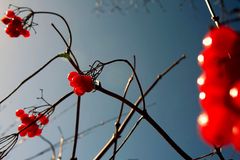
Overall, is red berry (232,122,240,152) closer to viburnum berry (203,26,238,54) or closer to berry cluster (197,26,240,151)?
berry cluster (197,26,240,151)

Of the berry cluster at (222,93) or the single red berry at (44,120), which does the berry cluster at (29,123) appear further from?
the berry cluster at (222,93)

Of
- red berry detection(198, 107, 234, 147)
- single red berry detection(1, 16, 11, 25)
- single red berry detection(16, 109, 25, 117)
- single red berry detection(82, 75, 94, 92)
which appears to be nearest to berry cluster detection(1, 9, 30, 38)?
single red berry detection(1, 16, 11, 25)

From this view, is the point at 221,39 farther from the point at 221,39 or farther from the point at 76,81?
the point at 76,81

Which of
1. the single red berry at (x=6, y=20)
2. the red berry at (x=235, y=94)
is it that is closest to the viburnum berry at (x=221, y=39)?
the red berry at (x=235, y=94)

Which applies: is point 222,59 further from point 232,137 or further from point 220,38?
point 232,137

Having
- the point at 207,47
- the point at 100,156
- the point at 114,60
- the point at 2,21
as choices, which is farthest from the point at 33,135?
the point at 207,47

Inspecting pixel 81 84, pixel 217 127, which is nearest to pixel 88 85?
pixel 81 84
